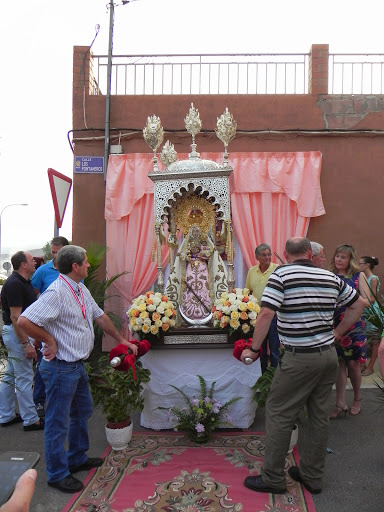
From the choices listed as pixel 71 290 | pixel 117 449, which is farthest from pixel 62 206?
pixel 117 449

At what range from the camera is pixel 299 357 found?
310 centimetres

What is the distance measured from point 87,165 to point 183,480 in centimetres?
510

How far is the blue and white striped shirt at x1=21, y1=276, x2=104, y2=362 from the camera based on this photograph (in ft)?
10.5

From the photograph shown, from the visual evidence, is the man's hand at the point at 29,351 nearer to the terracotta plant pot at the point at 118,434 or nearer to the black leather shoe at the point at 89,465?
the terracotta plant pot at the point at 118,434

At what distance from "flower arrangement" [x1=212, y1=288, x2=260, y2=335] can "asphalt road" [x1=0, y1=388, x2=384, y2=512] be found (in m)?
1.04

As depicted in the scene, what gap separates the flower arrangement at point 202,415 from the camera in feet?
Answer: 13.3

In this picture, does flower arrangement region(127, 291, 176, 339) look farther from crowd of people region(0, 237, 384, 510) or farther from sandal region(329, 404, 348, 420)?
sandal region(329, 404, 348, 420)

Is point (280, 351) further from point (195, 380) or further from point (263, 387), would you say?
point (195, 380)

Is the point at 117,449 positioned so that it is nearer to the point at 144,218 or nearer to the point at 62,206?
the point at 62,206

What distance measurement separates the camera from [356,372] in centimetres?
462

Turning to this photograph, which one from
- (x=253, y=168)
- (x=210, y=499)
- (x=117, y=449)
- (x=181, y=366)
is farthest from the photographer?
(x=253, y=168)

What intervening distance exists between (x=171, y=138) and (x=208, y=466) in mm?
4985

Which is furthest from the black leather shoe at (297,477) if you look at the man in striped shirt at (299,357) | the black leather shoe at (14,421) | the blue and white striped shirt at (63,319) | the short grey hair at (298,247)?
the black leather shoe at (14,421)

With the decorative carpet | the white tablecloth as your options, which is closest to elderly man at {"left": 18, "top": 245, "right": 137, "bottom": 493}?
the decorative carpet
